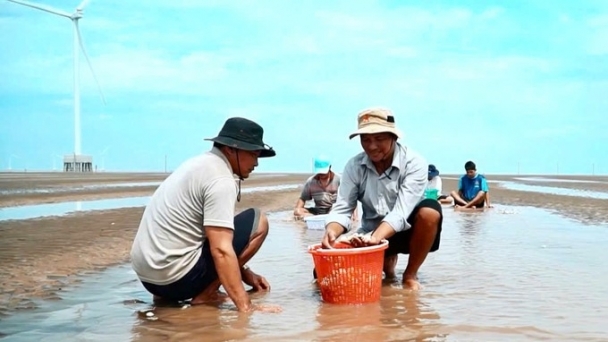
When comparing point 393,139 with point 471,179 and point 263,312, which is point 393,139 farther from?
point 471,179

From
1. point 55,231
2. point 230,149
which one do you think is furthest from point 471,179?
point 230,149

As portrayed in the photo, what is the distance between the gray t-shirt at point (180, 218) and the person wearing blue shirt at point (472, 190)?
369 inches

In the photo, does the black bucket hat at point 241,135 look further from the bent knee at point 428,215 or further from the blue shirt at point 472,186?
the blue shirt at point 472,186

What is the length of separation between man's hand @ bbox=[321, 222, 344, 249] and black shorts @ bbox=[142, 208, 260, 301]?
0.49 metres

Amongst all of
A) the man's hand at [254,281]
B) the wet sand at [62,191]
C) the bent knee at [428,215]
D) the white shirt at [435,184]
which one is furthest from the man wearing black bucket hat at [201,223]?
the wet sand at [62,191]

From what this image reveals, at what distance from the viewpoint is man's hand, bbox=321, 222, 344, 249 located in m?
4.80

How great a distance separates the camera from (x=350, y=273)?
14.7 feet

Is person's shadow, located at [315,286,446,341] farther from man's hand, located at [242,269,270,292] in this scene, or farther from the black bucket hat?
the black bucket hat

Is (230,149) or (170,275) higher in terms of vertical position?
(230,149)

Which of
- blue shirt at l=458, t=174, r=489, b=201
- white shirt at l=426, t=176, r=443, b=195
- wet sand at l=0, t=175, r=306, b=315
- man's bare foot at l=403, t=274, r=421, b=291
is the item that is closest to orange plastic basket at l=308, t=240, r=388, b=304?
man's bare foot at l=403, t=274, r=421, b=291

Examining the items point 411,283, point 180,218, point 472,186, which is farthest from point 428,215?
point 472,186

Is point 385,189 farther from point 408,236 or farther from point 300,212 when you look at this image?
point 300,212

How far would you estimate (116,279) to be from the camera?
19.4 feet

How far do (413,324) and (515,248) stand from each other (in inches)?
147
